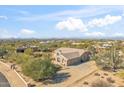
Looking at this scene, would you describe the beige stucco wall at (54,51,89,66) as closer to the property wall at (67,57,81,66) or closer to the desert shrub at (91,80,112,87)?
A: the property wall at (67,57,81,66)

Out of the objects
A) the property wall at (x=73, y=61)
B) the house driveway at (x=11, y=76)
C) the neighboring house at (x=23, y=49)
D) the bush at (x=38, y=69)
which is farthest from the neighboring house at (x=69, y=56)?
the house driveway at (x=11, y=76)

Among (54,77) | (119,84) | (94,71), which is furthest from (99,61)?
(54,77)

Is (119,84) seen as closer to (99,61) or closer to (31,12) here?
(99,61)

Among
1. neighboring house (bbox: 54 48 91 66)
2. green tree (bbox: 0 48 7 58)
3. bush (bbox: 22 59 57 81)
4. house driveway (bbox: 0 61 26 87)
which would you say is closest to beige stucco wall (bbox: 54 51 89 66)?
neighboring house (bbox: 54 48 91 66)

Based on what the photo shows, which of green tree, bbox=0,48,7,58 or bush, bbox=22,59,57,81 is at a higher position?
green tree, bbox=0,48,7,58
